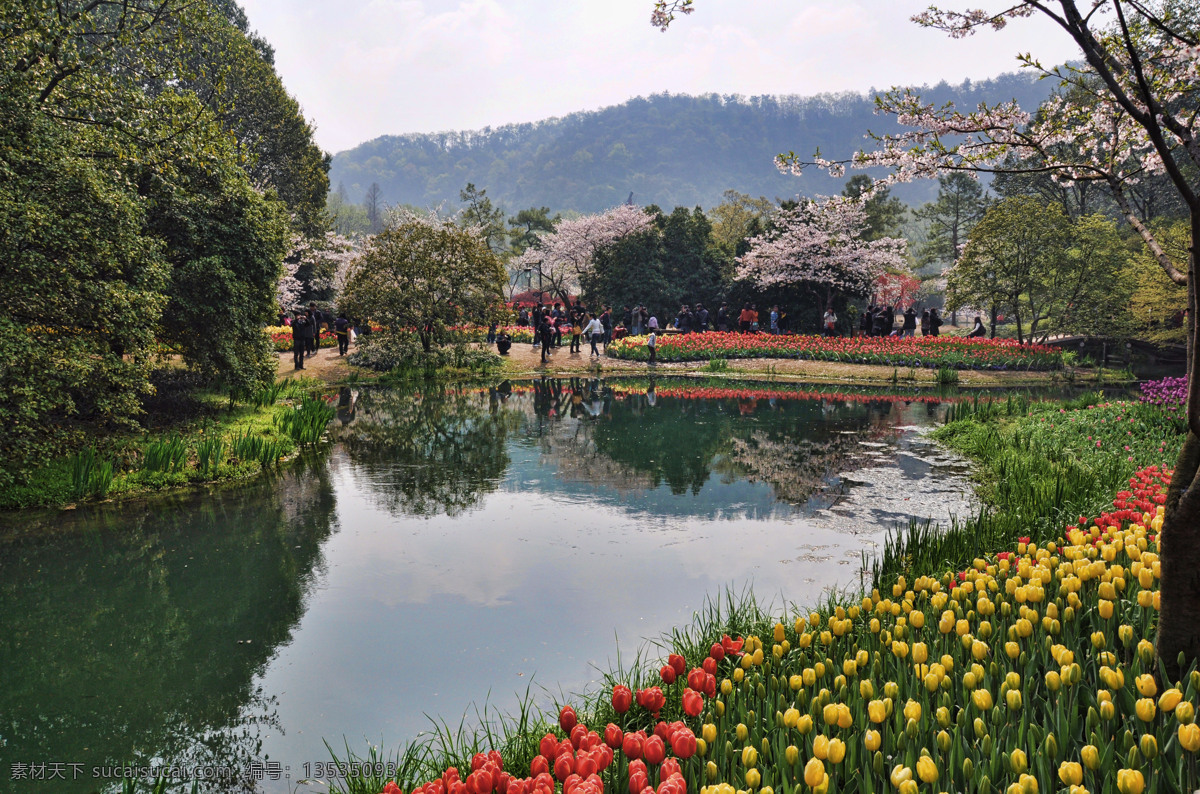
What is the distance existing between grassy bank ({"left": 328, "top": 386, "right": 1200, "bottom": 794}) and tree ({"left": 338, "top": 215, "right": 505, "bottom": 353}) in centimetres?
2195

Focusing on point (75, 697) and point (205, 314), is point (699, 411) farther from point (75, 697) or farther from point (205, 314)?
point (75, 697)

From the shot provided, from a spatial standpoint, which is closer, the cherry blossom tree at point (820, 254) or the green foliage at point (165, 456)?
the green foliage at point (165, 456)

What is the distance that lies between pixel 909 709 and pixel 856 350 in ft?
85.0

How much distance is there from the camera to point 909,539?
5.72 m

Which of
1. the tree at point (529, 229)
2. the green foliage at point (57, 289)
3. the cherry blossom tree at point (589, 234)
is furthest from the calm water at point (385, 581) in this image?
the tree at point (529, 229)

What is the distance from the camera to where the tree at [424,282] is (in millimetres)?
24938

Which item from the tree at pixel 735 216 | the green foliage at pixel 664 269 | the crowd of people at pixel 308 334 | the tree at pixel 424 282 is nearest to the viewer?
the crowd of people at pixel 308 334

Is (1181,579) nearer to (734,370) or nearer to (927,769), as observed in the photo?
(927,769)

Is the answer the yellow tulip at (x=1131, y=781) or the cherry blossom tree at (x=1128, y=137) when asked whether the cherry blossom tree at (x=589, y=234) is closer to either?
the cherry blossom tree at (x=1128, y=137)

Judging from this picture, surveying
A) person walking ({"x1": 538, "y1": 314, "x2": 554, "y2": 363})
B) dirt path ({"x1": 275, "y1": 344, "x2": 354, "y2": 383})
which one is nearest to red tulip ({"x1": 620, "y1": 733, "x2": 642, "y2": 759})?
dirt path ({"x1": 275, "y1": 344, "x2": 354, "y2": 383})

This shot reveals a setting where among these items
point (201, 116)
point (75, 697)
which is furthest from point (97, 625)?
point (201, 116)

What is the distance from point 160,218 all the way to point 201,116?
3.04m

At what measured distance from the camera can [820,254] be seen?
34.7 meters

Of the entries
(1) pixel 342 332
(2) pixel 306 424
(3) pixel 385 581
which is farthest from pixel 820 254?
(3) pixel 385 581
